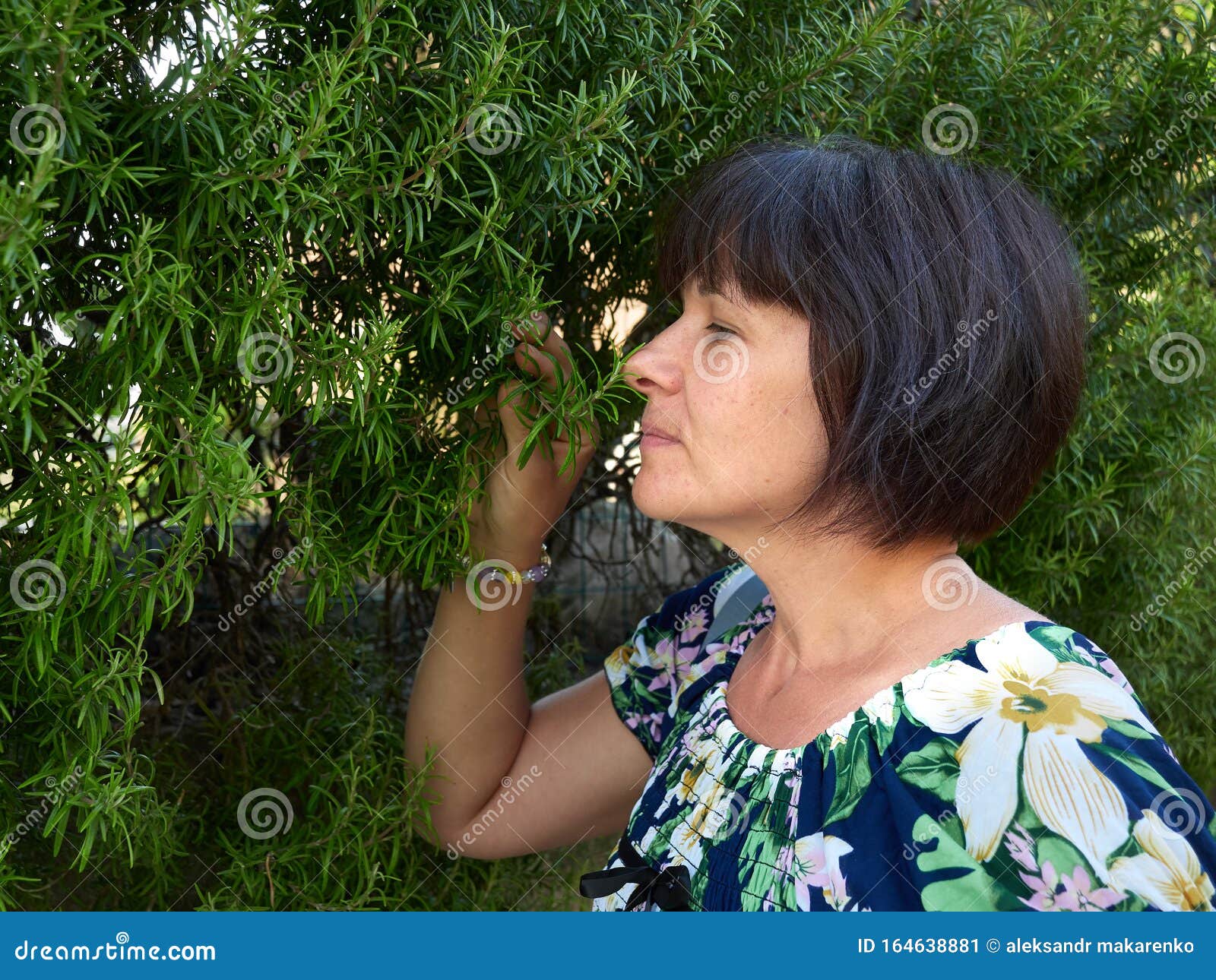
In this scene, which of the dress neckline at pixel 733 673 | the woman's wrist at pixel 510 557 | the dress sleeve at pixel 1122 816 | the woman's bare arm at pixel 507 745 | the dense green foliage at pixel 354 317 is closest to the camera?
the dense green foliage at pixel 354 317

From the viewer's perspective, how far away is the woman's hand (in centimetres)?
108

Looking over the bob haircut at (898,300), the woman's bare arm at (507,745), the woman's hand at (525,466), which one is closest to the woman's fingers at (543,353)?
the woman's hand at (525,466)

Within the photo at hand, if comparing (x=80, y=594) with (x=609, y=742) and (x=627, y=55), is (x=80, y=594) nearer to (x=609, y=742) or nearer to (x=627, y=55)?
(x=627, y=55)

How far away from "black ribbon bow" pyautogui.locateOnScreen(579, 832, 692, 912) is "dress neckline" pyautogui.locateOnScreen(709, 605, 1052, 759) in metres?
0.16

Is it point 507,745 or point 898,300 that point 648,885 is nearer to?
point 507,745

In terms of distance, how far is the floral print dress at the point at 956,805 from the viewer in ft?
3.04

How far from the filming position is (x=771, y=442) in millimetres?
1196

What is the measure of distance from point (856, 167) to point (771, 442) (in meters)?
0.32

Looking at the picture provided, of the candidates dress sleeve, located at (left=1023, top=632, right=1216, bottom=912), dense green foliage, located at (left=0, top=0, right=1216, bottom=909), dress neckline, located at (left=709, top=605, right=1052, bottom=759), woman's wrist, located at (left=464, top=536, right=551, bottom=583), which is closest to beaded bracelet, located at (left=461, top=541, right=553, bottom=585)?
woman's wrist, located at (left=464, top=536, right=551, bottom=583)

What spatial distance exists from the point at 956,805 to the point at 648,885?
38 cm

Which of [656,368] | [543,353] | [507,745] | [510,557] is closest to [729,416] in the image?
[656,368]

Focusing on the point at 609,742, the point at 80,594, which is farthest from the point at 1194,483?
the point at 80,594

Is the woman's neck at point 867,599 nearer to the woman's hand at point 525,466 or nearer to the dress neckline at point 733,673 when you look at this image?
the dress neckline at point 733,673

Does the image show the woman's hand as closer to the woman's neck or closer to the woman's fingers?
the woman's fingers
